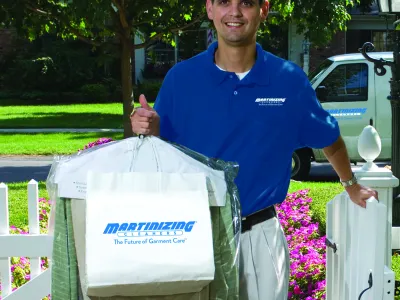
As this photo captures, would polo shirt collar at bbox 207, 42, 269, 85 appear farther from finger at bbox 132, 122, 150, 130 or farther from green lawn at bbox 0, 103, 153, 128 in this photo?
green lawn at bbox 0, 103, 153, 128

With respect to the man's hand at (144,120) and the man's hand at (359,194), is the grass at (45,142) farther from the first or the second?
the man's hand at (144,120)

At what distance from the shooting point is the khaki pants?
2771 millimetres

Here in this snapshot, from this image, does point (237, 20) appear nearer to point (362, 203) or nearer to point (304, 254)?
point (362, 203)

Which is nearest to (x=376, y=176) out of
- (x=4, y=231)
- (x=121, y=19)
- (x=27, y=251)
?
(x=27, y=251)

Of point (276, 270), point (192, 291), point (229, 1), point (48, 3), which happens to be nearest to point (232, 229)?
point (192, 291)

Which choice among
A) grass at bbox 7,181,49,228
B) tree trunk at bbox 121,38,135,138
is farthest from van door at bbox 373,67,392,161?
grass at bbox 7,181,49,228

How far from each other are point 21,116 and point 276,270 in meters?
21.2

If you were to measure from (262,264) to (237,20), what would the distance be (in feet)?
3.00

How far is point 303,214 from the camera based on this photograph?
20.8 ft

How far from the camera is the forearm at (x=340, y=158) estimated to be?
2.98m

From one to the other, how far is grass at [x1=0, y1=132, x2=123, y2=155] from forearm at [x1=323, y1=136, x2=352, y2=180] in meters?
11.6

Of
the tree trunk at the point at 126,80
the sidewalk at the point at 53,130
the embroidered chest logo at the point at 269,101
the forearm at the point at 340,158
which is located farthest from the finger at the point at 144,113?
the sidewalk at the point at 53,130

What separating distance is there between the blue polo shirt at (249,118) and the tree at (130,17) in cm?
580

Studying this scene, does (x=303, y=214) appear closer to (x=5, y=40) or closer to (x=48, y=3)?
(x=48, y=3)
